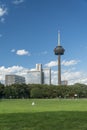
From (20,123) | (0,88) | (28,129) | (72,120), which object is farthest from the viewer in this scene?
(0,88)

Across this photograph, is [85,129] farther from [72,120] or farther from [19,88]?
[19,88]

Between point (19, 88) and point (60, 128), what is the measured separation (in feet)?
592

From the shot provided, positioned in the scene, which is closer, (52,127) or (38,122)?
(52,127)

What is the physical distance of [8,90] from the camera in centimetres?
19038

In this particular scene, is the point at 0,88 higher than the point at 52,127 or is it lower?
higher

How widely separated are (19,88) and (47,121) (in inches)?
7014

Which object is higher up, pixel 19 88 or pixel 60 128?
pixel 19 88

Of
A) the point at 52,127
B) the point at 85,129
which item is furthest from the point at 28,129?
the point at 85,129

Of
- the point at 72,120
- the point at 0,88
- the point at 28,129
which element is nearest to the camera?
the point at 28,129

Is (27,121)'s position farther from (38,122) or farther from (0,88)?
(0,88)

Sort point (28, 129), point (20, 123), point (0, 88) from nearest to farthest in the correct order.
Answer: point (28, 129), point (20, 123), point (0, 88)

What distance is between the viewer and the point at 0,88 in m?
187

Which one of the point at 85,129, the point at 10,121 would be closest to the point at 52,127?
the point at 85,129

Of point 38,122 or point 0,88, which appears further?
point 0,88
